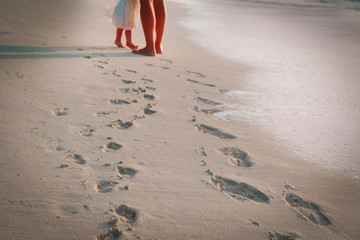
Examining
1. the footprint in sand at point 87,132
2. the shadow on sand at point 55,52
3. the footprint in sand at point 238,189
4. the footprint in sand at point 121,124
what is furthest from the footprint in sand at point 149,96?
the shadow on sand at point 55,52

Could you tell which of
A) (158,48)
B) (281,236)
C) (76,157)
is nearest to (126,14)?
(158,48)

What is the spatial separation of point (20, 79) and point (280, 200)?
221 cm

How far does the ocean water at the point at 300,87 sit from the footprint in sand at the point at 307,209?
0.44m

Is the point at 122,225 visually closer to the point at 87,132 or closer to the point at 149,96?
the point at 87,132

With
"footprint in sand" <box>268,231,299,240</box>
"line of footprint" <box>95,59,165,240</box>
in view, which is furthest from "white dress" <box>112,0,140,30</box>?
"footprint in sand" <box>268,231,299,240</box>

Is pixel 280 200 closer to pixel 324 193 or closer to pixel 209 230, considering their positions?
pixel 324 193

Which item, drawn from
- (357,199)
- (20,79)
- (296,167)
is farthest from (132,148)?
(20,79)

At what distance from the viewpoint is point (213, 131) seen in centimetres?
204

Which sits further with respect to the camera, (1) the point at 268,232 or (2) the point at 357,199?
(2) the point at 357,199

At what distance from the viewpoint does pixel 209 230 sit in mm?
1223

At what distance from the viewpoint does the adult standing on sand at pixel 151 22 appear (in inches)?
140

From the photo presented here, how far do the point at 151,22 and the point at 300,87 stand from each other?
1884 mm

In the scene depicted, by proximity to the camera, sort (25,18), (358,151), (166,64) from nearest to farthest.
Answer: (358,151) → (166,64) → (25,18)

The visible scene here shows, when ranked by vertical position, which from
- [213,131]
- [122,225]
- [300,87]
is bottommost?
[122,225]
